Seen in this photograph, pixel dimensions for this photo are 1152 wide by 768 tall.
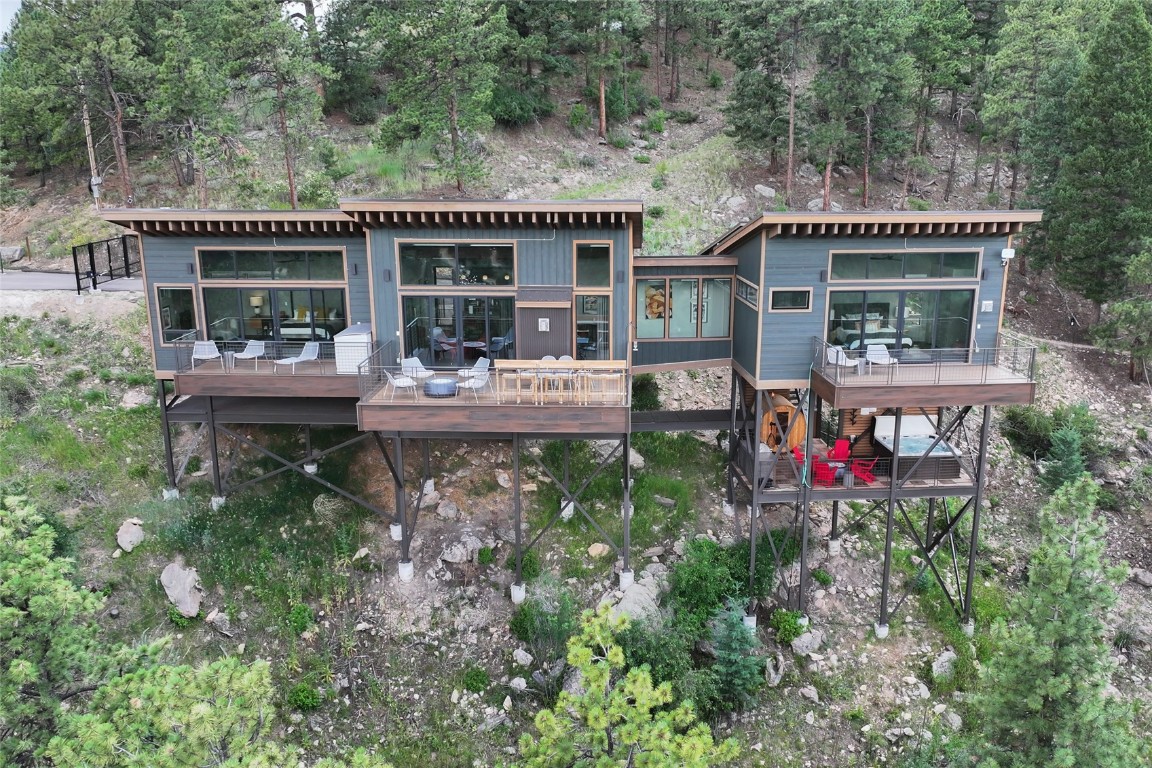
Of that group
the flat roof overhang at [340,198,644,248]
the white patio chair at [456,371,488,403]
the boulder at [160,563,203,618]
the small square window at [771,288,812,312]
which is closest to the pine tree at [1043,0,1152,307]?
the small square window at [771,288,812,312]

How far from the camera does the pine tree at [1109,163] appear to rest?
24.5m

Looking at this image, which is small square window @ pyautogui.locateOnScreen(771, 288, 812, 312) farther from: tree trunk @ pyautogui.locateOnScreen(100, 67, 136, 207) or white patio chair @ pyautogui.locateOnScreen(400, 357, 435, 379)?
tree trunk @ pyautogui.locateOnScreen(100, 67, 136, 207)

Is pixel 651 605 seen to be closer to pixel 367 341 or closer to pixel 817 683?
pixel 817 683

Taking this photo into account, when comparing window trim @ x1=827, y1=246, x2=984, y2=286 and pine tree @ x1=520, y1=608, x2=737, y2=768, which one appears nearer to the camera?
pine tree @ x1=520, y1=608, x2=737, y2=768

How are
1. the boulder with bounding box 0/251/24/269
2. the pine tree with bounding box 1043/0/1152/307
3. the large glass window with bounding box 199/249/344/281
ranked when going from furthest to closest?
1. the boulder with bounding box 0/251/24/269
2. the pine tree with bounding box 1043/0/1152/307
3. the large glass window with bounding box 199/249/344/281

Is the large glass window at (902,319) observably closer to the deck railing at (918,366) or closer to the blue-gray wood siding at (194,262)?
the deck railing at (918,366)

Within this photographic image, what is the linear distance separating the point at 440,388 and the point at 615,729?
731 centimetres

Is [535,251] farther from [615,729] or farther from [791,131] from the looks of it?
[791,131]

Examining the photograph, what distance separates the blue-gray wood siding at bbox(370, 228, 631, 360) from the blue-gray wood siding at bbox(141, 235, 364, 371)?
2.96 feet

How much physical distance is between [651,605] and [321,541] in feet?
24.8

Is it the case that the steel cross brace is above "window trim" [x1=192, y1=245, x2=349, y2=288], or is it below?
below

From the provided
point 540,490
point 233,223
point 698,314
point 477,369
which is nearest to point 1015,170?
point 698,314

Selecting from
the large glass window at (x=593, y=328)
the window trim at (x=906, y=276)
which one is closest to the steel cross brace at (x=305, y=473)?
the large glass window at (x=593, y=328)

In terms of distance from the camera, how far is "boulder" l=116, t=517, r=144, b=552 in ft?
56.2
